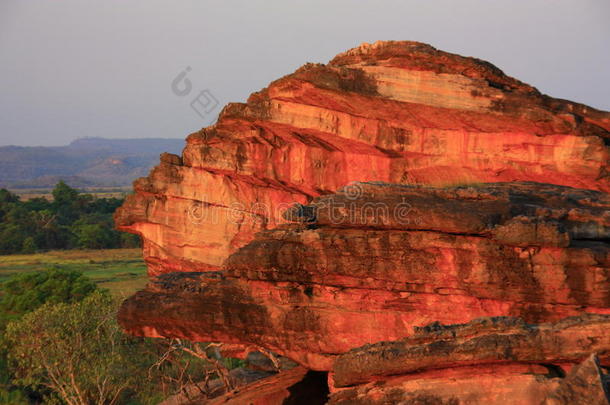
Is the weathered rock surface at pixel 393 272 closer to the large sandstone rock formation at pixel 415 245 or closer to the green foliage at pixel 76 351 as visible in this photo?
the large sandstone rock formation at pixel 415 245

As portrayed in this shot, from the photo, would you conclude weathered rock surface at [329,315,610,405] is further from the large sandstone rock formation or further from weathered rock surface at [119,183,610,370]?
weathered rock surface at [119,183,610,370]

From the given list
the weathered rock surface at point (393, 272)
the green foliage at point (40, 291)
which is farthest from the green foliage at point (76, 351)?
the weathered rock surface at point (393, 272)

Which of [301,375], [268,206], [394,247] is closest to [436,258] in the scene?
[394,247]

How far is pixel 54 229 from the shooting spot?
366 ft

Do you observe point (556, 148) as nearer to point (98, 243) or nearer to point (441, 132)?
point (441, 132)

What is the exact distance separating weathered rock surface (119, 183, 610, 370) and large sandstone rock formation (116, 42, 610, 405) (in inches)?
1.6

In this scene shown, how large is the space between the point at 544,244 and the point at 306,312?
21.1 feet

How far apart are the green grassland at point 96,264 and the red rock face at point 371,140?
158ft

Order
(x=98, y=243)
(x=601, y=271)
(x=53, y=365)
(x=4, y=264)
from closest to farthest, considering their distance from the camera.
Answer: (x=601, y=271)
(x=53, y=365)
(x=4, y=264)
(x=98, y=243)

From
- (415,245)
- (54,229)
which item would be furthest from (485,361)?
(54,229)

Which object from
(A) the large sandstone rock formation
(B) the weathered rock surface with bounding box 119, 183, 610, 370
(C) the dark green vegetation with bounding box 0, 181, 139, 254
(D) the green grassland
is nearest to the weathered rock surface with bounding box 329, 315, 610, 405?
(A) the large sandstone rock formation

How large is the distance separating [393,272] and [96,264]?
86392mm

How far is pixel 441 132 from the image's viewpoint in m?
21.3

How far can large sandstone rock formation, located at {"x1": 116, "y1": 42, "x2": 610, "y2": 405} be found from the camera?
11.9 m
